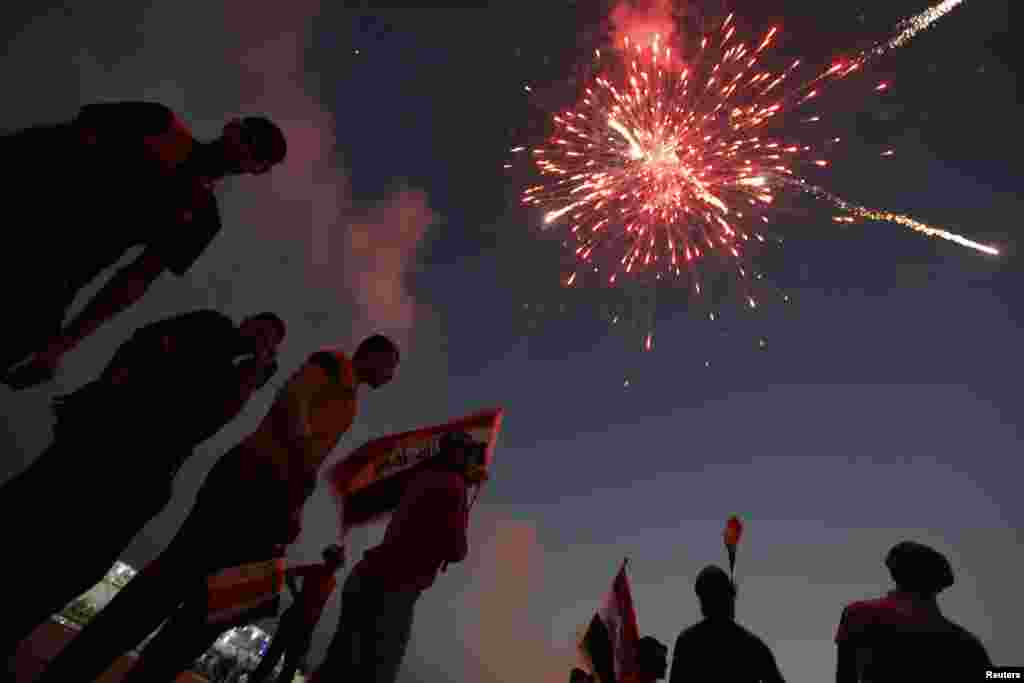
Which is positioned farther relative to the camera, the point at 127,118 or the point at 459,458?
the point at 459,458

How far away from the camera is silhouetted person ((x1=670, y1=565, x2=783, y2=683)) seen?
402 centimetres

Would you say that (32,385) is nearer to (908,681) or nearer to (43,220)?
(43,220)

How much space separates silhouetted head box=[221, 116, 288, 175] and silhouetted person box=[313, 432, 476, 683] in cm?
268

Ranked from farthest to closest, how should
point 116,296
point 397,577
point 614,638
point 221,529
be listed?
1. point 614,638
2. point 116,296
3. point 221,529
4. point 397,577

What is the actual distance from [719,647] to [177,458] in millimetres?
4333

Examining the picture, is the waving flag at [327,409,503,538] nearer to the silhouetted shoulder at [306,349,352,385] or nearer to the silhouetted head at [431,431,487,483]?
the silhouetted head at [431,431,487,483]

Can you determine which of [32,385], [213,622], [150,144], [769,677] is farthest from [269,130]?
[769,677]

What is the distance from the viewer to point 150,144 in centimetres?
343

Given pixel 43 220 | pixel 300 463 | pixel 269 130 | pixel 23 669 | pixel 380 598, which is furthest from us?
pixel 23 669

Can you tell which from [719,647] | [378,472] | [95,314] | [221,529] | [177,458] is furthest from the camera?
[378,472]

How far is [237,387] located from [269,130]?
6.53 feet

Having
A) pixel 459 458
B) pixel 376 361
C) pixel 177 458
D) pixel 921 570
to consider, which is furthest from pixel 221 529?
pixel 921 570

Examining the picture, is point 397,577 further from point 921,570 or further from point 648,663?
point 648,663

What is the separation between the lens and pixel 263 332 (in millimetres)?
3881
